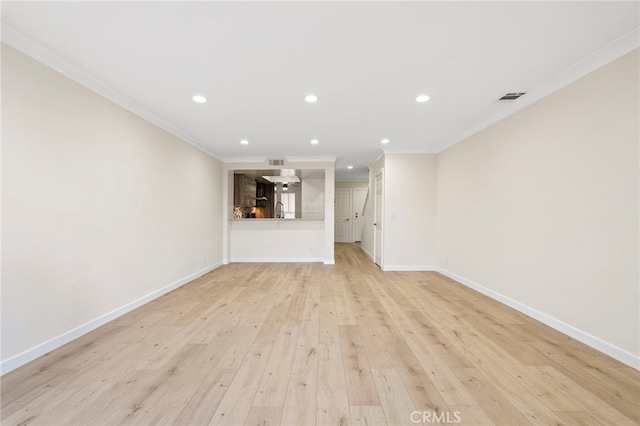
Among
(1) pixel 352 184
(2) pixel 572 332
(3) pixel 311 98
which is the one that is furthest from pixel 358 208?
→ (2) pixel 572 332

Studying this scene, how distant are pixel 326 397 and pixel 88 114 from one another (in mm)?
3315

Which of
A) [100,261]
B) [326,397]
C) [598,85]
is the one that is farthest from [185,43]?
[598,85]

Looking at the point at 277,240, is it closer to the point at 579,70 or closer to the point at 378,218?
the point at 378,218

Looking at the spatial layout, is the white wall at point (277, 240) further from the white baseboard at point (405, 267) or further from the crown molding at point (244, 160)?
the white baseboard at point (405, 267)

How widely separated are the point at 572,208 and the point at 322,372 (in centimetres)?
277

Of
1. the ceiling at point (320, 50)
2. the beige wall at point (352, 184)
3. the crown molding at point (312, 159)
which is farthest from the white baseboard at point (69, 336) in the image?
the beige wall at point (352, 184)

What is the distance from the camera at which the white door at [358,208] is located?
920cm

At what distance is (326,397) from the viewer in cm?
152

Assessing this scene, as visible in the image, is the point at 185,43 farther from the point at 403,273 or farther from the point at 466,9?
the point at 403,273

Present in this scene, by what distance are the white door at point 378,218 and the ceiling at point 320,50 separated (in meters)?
2.34

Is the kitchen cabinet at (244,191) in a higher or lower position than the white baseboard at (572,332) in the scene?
higher

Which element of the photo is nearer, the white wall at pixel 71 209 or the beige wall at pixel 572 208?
the white wall at pixel 71 209

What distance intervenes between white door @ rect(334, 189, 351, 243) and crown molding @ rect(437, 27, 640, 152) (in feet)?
20.2

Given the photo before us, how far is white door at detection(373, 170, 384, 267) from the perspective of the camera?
536cm
